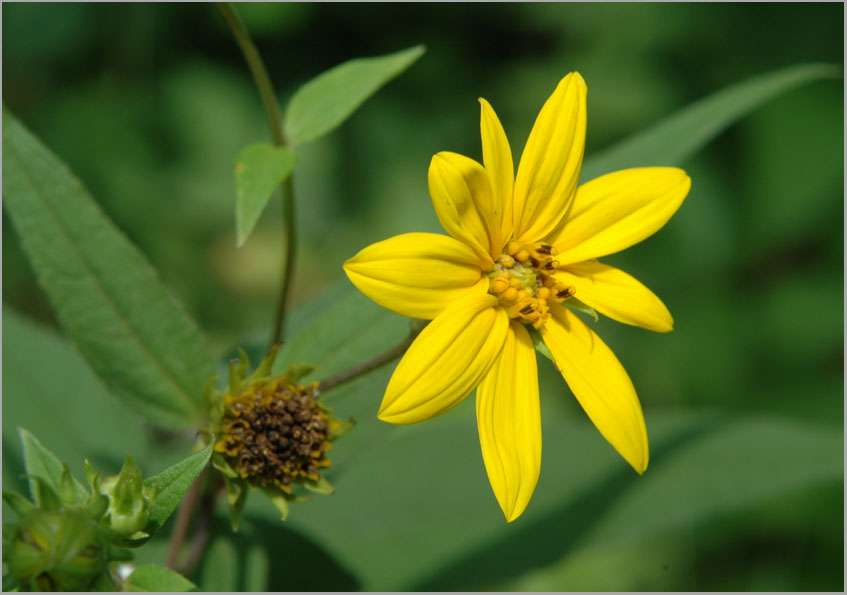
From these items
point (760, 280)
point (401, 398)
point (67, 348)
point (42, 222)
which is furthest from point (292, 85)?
point (401, 398)

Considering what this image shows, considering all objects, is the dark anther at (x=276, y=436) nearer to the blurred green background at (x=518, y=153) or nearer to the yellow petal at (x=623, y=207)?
the yellow petal at (x=623, y=207)

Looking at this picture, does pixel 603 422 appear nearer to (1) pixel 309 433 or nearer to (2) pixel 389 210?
(1) pixel 309 433

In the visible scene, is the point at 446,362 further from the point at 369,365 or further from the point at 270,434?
the point at 270,434

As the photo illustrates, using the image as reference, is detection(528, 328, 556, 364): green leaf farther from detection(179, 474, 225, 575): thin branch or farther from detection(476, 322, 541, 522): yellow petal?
detection(179, 474, 225, 575): thin branch

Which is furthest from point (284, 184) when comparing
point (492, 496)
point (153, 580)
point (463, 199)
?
point (492, 496)

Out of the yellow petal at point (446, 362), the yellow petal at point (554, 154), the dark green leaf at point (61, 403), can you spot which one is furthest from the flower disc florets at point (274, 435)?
the dark green leaf at point (61, 403)

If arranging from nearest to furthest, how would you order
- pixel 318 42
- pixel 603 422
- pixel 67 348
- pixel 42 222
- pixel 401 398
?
pixel 401 398
pixel 603 422
pixel 42 222
pixel 67 348
pixel 318 42
